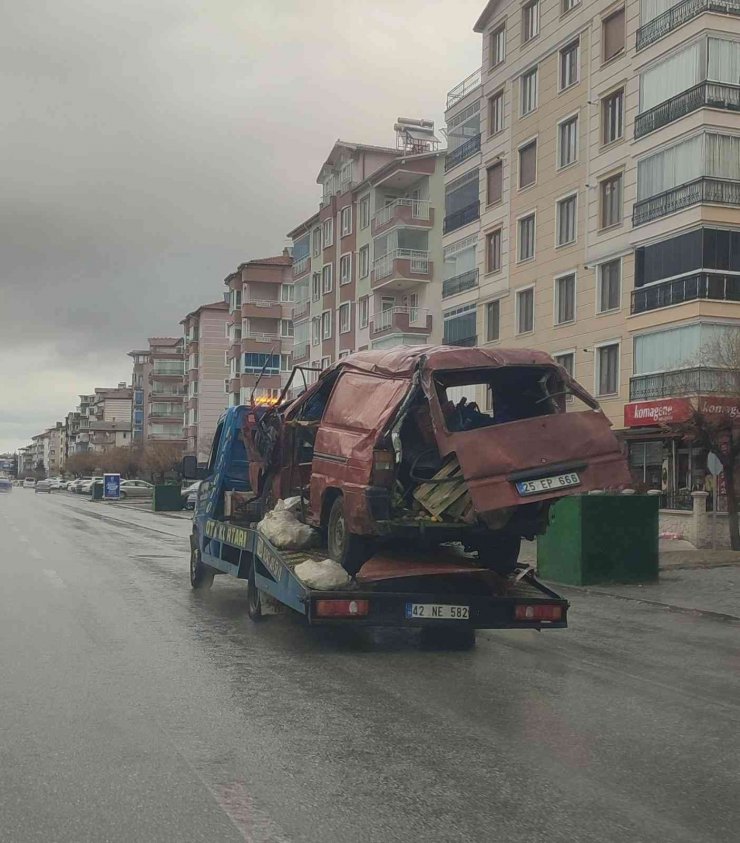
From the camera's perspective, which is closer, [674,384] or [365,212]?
[674,384]

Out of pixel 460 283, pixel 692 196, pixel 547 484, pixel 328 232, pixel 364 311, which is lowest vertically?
pixel 547 484

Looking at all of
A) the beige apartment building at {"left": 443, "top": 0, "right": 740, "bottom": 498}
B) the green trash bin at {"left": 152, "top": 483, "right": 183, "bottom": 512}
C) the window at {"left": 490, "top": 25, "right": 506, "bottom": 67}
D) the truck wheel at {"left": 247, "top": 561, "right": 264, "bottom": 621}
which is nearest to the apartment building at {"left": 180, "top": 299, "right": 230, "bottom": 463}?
the green trash bin at {"left": 152, "top": 483, "right": 183, "bottom": 512}

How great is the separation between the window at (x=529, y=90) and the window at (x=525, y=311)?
272 inches

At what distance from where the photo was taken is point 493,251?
42.5 metres

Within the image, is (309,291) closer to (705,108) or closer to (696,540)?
(705,108)

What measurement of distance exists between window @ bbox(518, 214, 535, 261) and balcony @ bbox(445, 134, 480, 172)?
5490mm

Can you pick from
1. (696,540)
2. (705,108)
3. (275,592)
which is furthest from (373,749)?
(705,108)

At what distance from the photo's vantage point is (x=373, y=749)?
5.87m

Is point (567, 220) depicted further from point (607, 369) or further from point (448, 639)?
point (448, 639)

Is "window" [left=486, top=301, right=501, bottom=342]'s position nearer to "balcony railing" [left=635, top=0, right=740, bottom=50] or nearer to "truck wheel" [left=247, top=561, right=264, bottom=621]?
"balcony railing" [left=635, top=0, right=740, bottom=50]

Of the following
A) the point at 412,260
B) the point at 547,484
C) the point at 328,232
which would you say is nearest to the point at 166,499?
the point at 412,260

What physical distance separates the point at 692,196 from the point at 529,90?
11.9 m

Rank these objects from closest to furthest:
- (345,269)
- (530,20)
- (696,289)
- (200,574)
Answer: (200,574), (696,289), (530,20), (345,269)

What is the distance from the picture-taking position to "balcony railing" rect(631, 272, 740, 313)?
29594 millimetres
